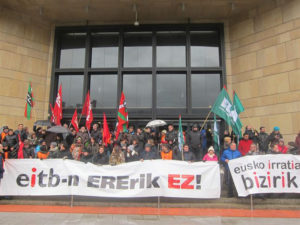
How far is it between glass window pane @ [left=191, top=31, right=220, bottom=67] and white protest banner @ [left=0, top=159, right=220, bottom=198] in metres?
8.64

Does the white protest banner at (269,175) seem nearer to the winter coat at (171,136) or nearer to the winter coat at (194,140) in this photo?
the winter coat at (194,140)

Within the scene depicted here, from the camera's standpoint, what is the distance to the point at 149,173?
7.40 m

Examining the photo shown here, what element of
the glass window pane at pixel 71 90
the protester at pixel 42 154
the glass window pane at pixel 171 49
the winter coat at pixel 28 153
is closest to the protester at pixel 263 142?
the glass window pane at pixel 171 49

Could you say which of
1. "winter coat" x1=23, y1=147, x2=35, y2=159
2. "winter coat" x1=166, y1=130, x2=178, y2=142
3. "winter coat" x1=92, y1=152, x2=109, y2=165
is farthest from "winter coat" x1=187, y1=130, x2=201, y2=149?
"winter coat" x1=23, y1=147, x2=35, y2=159

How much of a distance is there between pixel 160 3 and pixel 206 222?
36.9 ft

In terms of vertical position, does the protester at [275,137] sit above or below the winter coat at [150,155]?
above

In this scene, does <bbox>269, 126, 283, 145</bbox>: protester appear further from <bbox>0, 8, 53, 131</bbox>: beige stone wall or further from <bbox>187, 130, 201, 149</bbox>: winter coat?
<bbox>0, 8, 53, 131</bbox>: beige stone wall

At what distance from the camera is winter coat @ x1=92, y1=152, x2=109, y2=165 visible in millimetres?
8414

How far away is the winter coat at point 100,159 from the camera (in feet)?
27.6

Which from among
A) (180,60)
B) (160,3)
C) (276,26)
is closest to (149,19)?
(160,3)

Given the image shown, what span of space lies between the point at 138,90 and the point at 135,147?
600 centimetres

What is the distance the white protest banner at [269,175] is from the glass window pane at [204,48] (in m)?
8.47

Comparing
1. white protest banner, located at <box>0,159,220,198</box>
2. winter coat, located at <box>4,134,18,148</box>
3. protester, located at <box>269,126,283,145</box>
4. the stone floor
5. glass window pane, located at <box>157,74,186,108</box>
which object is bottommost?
the stone floor

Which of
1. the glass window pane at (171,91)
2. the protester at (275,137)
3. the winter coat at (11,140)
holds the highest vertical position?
the glass window pane at (171,91)
